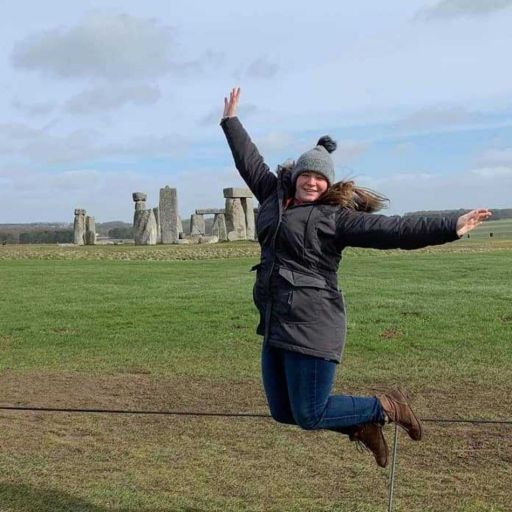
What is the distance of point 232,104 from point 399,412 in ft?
6.23

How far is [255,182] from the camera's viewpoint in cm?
405

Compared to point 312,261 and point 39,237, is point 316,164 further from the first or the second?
point 39,237

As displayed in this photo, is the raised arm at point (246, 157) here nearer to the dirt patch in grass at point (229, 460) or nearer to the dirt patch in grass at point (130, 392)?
the dirt patch in grass at point (229, 460)

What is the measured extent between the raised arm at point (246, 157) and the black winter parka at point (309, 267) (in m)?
0.24

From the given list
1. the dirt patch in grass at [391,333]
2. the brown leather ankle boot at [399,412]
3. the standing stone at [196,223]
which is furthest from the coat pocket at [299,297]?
the standing stone at [196,223]

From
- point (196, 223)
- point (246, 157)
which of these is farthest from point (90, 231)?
point (246, 157)

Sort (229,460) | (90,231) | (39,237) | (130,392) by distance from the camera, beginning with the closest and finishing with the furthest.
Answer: (229,460) < (130,392) < (90,231) < (39,237)

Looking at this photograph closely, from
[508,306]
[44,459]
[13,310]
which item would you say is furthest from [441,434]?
[13,310]

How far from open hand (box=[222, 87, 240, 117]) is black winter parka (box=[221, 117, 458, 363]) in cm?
69

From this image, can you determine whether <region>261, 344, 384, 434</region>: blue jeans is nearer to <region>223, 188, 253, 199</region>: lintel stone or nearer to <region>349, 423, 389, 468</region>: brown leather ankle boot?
<region>349, 423, 389, 468</region>: brown leather ankle boot

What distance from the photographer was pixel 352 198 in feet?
12.6

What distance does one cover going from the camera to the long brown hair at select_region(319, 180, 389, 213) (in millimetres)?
3775

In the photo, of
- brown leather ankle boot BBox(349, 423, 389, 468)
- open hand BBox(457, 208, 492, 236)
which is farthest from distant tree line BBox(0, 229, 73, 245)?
open hand BBox(457, 208, 492, 236)

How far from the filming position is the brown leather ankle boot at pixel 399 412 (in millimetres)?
4125
